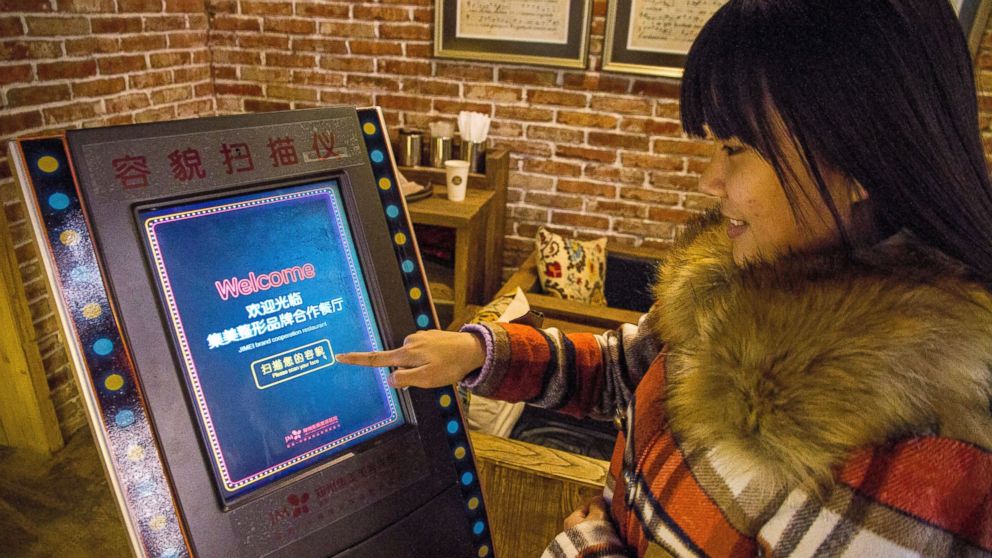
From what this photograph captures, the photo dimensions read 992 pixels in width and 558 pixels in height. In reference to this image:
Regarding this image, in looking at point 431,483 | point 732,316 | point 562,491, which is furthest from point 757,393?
point 562,491

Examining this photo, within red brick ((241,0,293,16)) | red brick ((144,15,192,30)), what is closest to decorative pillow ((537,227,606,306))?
red brick ((241,0,293,16))

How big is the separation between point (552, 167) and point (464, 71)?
60 centimetres

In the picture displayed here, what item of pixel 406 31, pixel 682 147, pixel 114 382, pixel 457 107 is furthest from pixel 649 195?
pixel 114 382

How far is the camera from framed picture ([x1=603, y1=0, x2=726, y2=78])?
2529 mm

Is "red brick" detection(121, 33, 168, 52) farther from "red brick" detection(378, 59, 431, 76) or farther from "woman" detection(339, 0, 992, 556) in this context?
"woman" detection(339, 0, 992, 556)

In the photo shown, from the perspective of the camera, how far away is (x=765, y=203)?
705mm

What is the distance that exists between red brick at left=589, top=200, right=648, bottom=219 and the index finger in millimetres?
2304

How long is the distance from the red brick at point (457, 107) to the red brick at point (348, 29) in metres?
0.43

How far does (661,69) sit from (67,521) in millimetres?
2768

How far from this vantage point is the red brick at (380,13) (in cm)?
281

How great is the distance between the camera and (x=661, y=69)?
2629mm

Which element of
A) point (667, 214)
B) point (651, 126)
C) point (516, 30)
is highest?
point (516, 30)

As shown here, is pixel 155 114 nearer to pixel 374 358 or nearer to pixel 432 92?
pixel 432 92

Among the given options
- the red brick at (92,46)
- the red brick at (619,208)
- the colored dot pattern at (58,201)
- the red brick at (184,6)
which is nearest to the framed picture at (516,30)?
the red brick at (619,208)
